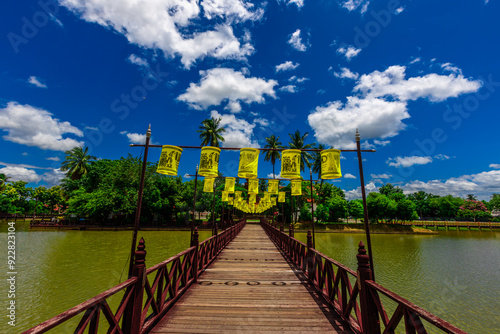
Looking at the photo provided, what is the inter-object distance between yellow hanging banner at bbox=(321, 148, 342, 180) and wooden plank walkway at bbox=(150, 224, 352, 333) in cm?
388

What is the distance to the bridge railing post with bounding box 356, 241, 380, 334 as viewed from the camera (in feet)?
12.1

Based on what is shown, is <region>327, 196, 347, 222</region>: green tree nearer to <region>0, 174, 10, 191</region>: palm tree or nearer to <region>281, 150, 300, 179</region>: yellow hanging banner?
<region>281, 150, 300, 179</region>: yellow hanging banner

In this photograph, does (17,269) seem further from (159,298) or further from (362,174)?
(362,174)

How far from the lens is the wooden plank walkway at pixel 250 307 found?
4.22 meters

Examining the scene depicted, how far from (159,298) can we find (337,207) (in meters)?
41.5

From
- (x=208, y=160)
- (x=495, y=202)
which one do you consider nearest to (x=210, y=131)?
(x=208, y=160)

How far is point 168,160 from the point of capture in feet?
25.3

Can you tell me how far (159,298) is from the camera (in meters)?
4.66

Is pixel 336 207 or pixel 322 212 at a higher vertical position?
pixel 336 207

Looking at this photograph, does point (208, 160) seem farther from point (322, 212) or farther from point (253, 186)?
point (322, 212)

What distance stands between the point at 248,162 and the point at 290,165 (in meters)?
1.80

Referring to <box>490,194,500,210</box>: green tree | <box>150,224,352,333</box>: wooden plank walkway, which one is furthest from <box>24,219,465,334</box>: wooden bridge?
<box>490,194,500,210</box>: green tree

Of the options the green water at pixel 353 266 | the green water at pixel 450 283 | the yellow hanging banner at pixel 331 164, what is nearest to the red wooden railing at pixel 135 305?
the green water at pixel 353 266

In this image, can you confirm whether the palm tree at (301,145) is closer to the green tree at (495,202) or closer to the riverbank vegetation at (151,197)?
the riverbank vegetation at (151,197)
